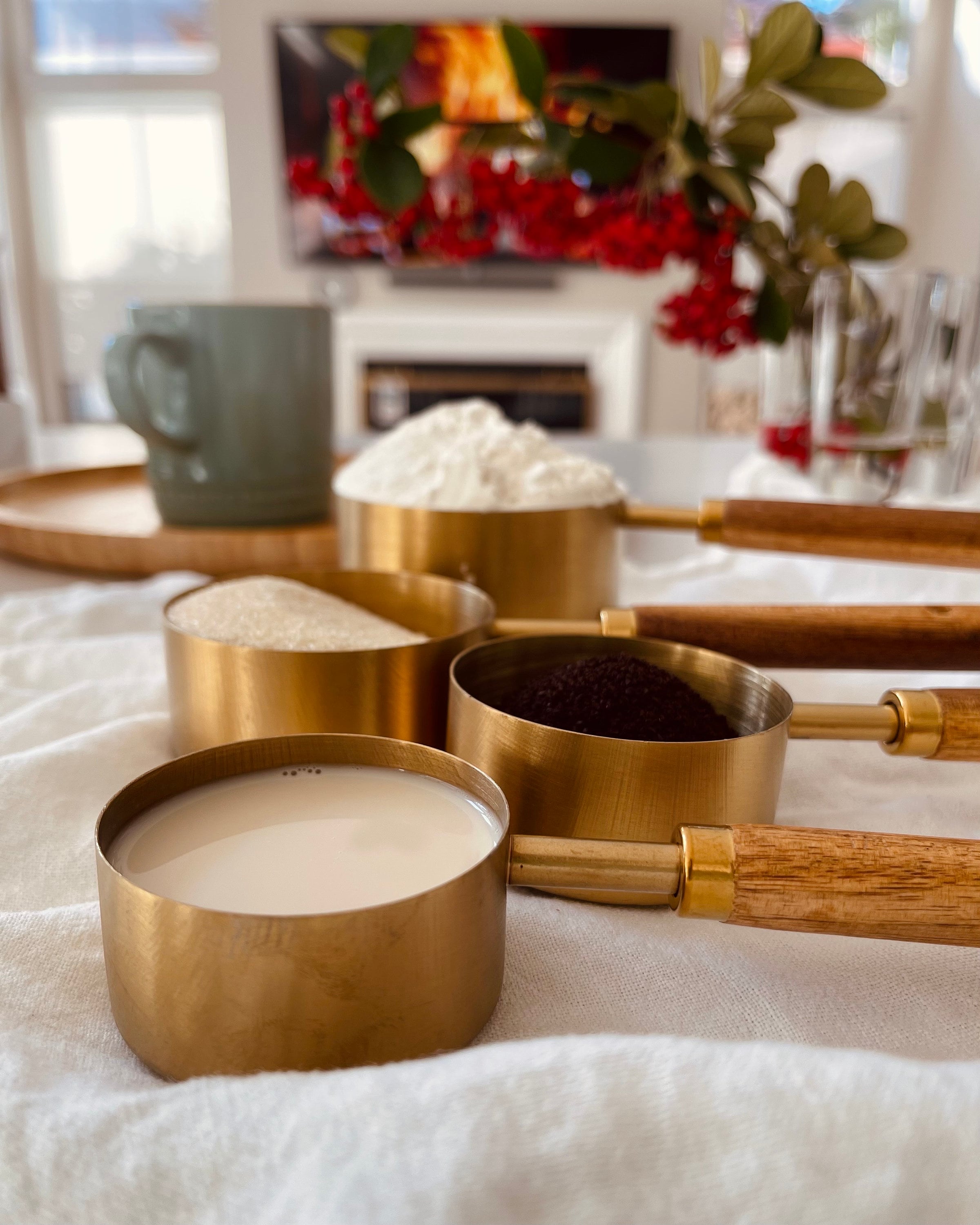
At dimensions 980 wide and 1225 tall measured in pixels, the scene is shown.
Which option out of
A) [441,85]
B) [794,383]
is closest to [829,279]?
[794,383]

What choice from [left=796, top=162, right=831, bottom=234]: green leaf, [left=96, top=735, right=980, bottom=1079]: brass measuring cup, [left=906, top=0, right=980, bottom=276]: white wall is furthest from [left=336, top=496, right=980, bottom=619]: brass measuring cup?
[left=906, top=0, right=980, bottom=276]: white wall

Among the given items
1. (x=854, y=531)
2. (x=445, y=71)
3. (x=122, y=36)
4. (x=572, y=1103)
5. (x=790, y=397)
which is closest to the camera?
(x=572, y=1103)

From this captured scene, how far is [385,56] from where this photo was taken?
25.0 inches

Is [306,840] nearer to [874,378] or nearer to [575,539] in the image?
[575,539]

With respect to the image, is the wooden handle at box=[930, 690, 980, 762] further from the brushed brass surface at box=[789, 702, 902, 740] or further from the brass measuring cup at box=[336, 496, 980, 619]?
the brass measuring cup at box=[336, 496, 980, 619]

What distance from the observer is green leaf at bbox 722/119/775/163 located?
611mm

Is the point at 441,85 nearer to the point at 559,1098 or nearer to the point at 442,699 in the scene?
the point at 442,699

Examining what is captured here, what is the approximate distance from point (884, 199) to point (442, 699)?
3299 millimetres

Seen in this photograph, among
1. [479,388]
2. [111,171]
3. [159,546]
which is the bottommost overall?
[479,388]

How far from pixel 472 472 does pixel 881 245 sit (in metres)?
0.42

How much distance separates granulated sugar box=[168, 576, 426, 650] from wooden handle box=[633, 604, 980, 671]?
11 centimetres

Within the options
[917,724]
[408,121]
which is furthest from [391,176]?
[917,724]

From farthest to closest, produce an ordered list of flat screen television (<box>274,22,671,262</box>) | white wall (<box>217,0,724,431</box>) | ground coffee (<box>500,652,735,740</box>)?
white wall (<box>217,0,724,431</box>)
flat screen television (<box>274,22,671,262</box>)
ground coffee (<box>500,652,735,740</box>)

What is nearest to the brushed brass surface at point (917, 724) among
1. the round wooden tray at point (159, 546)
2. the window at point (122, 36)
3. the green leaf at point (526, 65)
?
the round wooden tray at point (159, 546)
